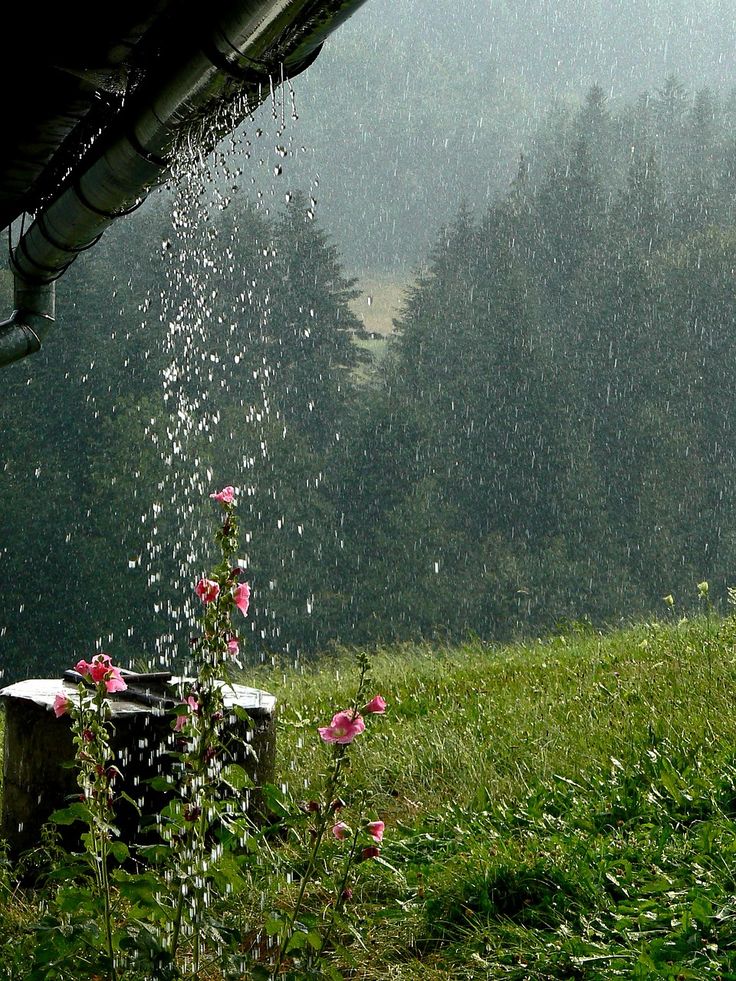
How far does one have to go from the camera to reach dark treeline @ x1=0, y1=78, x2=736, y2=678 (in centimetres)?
2478

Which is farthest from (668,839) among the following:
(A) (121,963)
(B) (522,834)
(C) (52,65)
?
(C) (52,65)

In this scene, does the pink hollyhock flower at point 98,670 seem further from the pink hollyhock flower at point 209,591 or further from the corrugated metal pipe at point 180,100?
the corrugated metal pipe at point 180,100

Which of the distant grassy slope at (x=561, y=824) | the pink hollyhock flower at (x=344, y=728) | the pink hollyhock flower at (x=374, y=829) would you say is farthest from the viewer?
the distant grassy slope at (x=561, y=824)

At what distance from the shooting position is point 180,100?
3.31 metres

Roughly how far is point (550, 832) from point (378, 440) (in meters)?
26.6

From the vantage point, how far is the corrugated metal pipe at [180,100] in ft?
9.23

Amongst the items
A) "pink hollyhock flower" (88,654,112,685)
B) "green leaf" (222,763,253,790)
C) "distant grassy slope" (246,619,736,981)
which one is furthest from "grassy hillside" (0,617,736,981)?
"pink hollyhock flower" (88,654,112,685)

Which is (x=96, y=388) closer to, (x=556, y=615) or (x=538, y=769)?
(x=556, y=615)

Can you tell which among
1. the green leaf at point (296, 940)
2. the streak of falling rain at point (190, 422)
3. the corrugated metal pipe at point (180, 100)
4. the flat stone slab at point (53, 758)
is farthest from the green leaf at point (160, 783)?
the streak of falling rain at point (190, 422)

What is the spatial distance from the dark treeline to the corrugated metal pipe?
19.9 m

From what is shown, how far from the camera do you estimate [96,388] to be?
26422 mm

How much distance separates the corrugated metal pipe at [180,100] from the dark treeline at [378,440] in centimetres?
1988

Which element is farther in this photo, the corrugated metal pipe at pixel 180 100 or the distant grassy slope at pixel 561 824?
the distant grassy slope at pixel 561 824

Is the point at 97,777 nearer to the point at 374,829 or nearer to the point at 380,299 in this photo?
the point at 374,829
